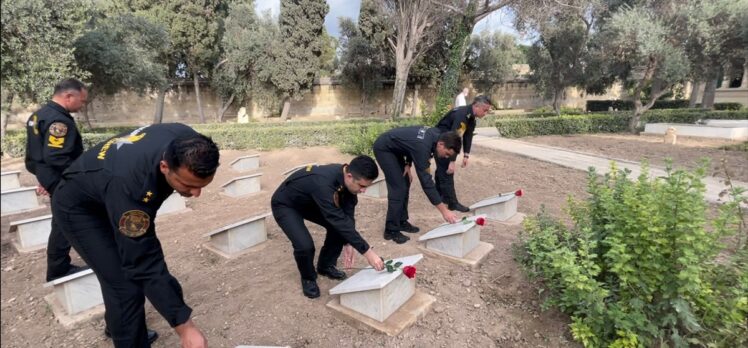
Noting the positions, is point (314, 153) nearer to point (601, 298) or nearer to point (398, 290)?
point (398, 290)

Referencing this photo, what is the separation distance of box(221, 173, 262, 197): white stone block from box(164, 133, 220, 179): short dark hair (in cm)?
471

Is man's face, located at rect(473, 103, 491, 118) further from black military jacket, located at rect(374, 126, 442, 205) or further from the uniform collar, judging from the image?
the uniform collar

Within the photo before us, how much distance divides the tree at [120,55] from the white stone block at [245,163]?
6.53 meters

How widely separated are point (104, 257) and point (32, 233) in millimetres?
3077

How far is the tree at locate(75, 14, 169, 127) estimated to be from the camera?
11531mm

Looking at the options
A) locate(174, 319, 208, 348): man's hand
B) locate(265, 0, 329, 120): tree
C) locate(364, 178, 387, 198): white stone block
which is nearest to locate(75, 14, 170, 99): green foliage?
locate(265, 0, 329, 120): tree

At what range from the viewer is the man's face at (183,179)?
1.57m

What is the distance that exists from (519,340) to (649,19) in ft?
49.3

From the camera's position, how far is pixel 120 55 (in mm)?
12242

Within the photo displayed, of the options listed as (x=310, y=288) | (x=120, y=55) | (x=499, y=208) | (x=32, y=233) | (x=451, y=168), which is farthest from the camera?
(x=120, y=55)

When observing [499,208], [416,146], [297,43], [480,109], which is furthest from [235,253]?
[297,43]

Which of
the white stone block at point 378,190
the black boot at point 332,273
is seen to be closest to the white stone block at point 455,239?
the black boot at point 332,273

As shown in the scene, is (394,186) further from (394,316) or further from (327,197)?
(394,316)

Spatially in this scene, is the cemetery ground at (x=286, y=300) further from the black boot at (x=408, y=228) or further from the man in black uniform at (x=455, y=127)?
the man in black uniform at (x=455, y=127)
